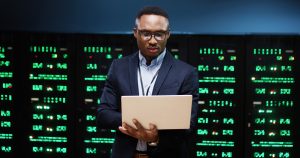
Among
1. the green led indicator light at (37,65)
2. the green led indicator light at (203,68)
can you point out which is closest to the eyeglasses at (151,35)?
the green led indicator light at (203,68)

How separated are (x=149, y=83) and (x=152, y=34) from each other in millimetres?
228

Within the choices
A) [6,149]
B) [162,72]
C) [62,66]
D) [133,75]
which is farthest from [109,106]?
[6,149]

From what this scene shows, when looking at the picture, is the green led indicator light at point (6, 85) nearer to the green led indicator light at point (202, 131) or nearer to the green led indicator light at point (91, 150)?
the green led indicator light at point (91, 150)

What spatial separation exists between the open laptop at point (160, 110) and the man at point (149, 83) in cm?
8

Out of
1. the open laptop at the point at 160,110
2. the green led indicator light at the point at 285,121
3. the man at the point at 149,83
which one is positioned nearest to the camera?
the open laptop at the point at 160,110

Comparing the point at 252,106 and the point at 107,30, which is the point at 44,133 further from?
the point at 252,106

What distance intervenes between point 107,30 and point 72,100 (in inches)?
33.4

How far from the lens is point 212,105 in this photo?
3504 mm

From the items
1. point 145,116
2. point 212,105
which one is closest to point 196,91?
point 145,116

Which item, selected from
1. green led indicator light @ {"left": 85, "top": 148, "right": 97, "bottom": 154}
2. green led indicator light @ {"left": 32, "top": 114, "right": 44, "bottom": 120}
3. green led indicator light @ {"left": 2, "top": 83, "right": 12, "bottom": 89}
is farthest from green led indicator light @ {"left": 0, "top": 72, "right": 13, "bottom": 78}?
green led indicator light @ {"left": 85, "top": 148, "right": 97, "bottom": 154}

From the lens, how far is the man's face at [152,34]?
189 centimetres

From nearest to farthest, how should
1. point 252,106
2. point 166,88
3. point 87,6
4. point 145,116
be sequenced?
point 145,116, point 166,88, point 252,106, point 87,6

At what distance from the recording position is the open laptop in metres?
1.68

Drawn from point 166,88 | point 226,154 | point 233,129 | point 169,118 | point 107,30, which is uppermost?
point 107,30
